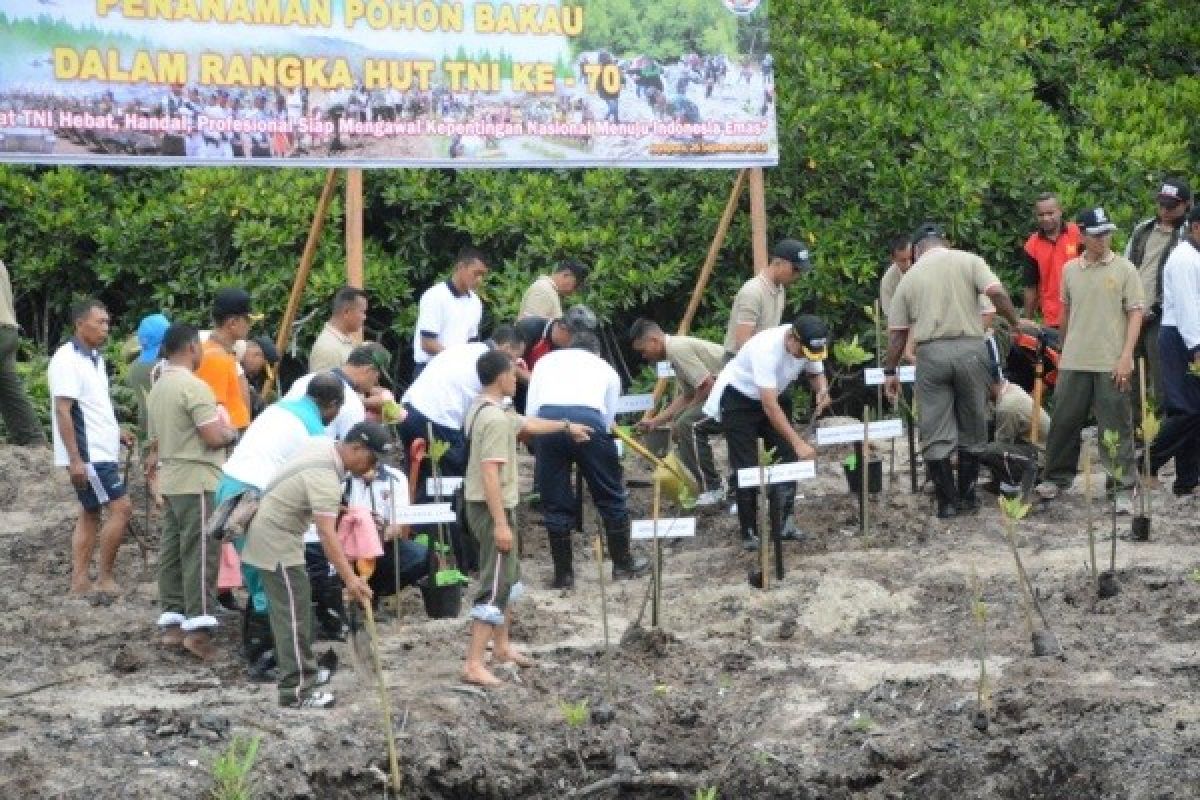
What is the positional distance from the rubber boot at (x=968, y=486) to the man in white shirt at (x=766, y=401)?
108cm

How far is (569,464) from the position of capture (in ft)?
44.6

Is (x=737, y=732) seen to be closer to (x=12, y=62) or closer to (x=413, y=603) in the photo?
(x=413, y=603)

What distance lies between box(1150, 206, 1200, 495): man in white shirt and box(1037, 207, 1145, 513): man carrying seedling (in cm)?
23

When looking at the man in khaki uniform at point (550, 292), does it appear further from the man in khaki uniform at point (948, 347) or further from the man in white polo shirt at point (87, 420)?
the man in white polo shirt at point (87, 420)

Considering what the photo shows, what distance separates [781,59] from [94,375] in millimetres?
7189

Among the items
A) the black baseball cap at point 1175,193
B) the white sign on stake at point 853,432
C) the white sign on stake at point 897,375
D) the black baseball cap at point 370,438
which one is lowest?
the white sign on stake at point 853,432

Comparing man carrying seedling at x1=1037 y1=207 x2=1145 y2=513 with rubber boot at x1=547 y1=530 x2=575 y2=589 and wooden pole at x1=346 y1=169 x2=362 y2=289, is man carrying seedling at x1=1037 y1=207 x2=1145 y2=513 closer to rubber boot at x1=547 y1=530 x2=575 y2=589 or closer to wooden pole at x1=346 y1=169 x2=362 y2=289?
rubber boot at x1=547 y1=530 x2=575 y2=589

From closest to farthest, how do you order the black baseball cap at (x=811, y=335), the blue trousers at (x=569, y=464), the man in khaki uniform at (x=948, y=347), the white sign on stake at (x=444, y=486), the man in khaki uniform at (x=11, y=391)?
the white sign on stake at (x=444, y=486), the black baseball cap at (x=811, y=335), the blue trousers at (x=569, y=464), the man in khaki uniform at (x=948, y=347), the man in khaki uniform at (x=11, y=391)

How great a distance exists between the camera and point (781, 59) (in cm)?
1812

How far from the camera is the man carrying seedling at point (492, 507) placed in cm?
1126

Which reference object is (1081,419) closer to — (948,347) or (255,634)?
(948,347)

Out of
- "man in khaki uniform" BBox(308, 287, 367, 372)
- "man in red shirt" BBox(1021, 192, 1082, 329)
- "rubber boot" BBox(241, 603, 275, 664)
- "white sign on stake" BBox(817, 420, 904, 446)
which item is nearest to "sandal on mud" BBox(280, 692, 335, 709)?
"rubber boot" BBox(241, 603, 275, 664)

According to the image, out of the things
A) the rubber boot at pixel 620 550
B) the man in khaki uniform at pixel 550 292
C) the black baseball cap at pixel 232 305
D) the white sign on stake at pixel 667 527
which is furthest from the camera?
the man in khaki uniform at pixel 550 292

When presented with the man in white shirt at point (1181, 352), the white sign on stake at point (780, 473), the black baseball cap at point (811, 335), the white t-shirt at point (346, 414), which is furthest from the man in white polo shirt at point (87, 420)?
the man in white shirt at point (1181, 352)
